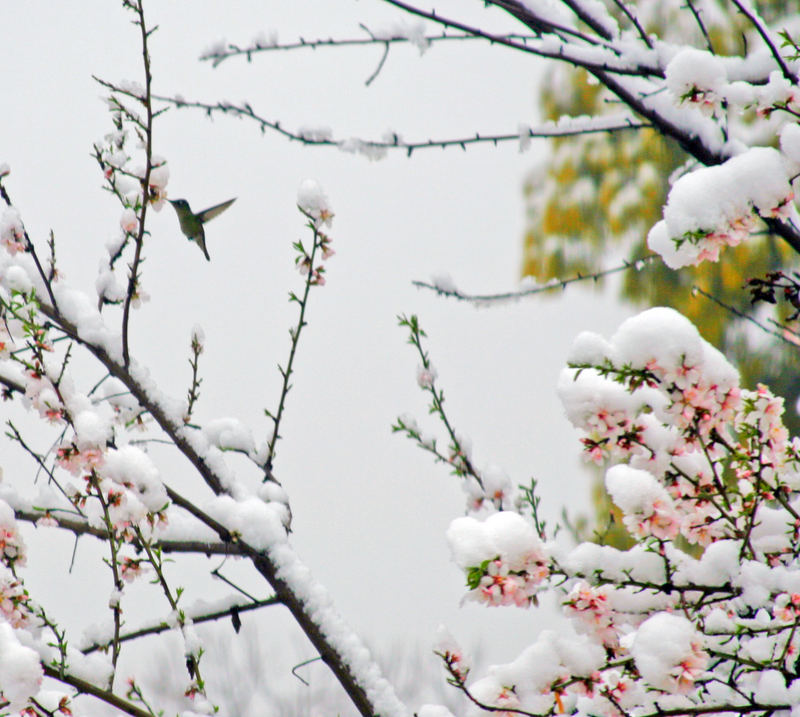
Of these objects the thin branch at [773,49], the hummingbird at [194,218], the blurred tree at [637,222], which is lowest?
the thin branch at [773,49]

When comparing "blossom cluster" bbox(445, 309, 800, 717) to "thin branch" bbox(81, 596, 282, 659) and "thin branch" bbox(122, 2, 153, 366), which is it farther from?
"thin branch" bbox(122, 2, 153, 366)

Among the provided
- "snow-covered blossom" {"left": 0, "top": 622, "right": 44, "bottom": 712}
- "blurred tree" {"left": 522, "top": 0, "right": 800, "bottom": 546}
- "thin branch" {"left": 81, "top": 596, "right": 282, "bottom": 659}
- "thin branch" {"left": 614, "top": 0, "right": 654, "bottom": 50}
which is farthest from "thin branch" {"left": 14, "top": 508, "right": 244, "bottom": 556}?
"blurred tree" {"left": 522, "top": 0, "right": 800, "bottom": 546}

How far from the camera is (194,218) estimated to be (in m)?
3.15

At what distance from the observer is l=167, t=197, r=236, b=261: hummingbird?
3150mm

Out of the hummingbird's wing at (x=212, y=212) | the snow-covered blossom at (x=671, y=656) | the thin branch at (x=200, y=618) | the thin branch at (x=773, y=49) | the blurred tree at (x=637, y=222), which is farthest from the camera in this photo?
the blurred tree at (x=637, y=222)

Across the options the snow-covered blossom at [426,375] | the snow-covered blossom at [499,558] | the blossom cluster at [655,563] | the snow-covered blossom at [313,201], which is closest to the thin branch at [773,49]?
the blossom cluster at [655,563]

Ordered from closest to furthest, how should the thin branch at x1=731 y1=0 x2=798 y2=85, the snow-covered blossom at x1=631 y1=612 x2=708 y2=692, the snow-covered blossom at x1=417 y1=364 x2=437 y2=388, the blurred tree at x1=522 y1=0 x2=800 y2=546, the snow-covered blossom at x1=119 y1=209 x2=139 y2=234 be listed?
1. the snow-covered blossom at x1=631 y1=612 x2=708 y2=692
2. the thin branch at x1=731 y1=0 x2=798 y2=85
3. the snow-covered blossom at x1=119 y1=209 x2=139 y2=234
4. the snow-covered blossom at x1=417 y1=364 x2=437 y2=388
5. the blurred tree at x1=522 y1=0 x2=800 y2=546

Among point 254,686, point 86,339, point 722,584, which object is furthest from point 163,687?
point 722,584

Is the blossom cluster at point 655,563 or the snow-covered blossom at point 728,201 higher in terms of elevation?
→ the snow-covered blossom at point 728,201

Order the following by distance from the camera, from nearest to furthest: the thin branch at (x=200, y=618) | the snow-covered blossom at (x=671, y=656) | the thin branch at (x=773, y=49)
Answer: the snow-covered blossom at (x=671, y=656)
the thin branch at (x=773, y=49)
the thin branch at (x=200, y=618)

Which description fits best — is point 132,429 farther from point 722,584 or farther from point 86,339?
point 722,584

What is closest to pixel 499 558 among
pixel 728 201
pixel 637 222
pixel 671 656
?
pixel 671 656

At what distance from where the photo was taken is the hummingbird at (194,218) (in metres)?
3.15

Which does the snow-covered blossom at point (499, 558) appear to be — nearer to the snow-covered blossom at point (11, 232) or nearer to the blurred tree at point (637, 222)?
the snow-covered blossom at point (11, 232)
